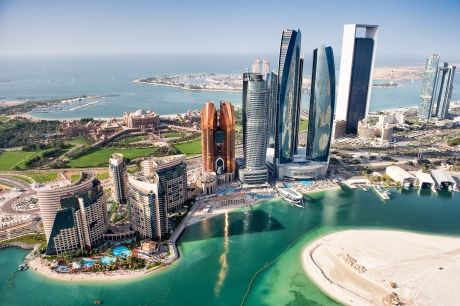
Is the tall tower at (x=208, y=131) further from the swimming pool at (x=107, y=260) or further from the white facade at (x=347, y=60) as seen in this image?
the white facade at (x=347, y=60)

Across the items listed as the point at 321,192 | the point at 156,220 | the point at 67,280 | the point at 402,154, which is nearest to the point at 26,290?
the point at 67,280

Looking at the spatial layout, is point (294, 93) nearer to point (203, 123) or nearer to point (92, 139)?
point (203, 123)

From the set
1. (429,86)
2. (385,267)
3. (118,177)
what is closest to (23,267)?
(118,177)

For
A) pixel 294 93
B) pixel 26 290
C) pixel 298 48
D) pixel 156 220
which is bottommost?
pixel 26 290

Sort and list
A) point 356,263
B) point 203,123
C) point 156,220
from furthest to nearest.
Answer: point 203,123 < point 156,220 < point 356,263

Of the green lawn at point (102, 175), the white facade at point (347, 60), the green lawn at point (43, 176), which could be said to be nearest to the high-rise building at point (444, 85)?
the white facade at point (347, 60)

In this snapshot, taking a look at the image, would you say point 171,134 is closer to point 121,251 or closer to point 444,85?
point 121,251
